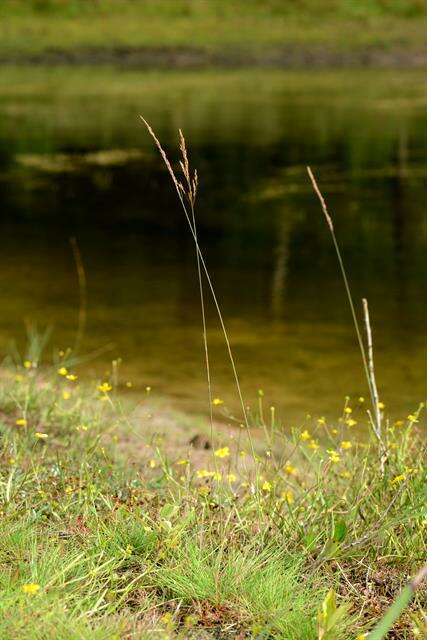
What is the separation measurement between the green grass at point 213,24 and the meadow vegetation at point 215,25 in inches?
0.9

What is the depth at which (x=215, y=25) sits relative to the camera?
103ft

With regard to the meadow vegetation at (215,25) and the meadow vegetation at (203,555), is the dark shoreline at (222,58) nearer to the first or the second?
the meadow vegetation at (215,25)

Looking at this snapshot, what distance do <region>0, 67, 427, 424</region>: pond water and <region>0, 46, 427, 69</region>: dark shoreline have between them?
697 centimetres

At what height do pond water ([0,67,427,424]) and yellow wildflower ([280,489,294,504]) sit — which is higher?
yellow wildflower ([280,489,294,504])

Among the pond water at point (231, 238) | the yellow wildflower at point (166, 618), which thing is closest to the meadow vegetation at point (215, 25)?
the pond water at point (231, 238)

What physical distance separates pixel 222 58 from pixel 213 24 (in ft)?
9.09

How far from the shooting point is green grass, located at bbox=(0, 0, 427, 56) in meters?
29.8

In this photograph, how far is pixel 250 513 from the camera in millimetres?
3291

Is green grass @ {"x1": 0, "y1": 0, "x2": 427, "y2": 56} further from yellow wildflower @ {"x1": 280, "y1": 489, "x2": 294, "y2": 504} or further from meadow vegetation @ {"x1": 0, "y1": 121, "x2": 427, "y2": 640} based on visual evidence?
meadow vegetation @ {"x1": 0, "y1": 121, "x2": 427, "y2": 640}

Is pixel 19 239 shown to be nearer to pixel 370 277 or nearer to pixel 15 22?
pixel 370 277

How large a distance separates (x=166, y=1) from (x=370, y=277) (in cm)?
2686

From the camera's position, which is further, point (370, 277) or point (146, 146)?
point (146, 146)

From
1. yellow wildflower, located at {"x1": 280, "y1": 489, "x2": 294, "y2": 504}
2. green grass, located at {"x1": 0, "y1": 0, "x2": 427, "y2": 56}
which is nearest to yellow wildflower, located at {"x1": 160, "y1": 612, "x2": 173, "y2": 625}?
yellow wildflower, located at {"x1": 280, "y1": 489, "x2": 294, "y2": 504}

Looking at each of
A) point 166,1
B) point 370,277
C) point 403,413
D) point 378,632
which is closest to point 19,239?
point 370,277
